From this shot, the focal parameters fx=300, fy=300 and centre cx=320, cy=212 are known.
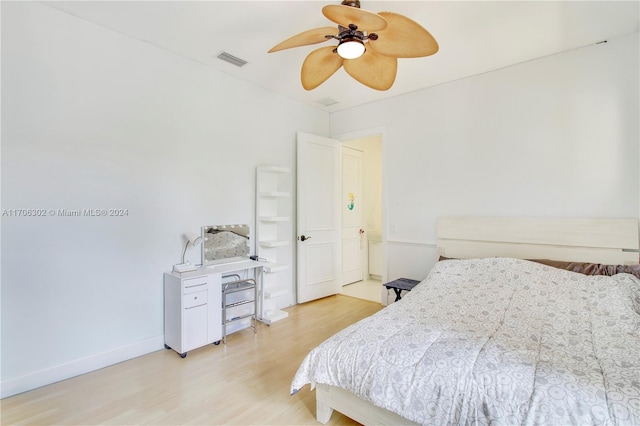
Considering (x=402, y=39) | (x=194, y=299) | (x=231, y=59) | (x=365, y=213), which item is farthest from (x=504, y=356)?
(x=365, y=213)

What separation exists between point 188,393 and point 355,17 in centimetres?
267

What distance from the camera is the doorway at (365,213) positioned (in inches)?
208

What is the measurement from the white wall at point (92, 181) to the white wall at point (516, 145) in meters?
2.33

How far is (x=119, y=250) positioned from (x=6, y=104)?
1295 millimetres

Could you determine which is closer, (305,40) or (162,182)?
(305,40)

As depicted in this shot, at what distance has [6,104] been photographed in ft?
7.00

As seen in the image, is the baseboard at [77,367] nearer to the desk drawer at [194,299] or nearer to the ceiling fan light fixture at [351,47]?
the desk drawer at [194,299]

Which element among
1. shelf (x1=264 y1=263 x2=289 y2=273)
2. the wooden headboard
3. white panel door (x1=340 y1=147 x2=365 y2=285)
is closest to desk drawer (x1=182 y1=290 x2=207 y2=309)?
shelf (x1=264 y1=263 x2=289 y2=273)

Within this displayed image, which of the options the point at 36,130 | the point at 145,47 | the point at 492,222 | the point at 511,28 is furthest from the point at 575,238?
the point at 36,130

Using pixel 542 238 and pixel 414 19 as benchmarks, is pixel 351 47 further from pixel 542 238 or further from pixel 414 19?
pixel 542 238

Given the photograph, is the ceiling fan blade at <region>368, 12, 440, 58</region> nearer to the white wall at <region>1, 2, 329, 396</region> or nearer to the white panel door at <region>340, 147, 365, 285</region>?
the white wall at <region>1, 2, 329, 396</region>

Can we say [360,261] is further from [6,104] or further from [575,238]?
[6,104]

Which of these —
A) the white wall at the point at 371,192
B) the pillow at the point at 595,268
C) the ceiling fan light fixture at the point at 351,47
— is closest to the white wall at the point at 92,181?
the ceiling fan light fixture at the point at 351,47

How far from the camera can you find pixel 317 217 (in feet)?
14.2
